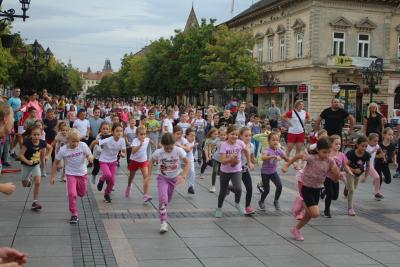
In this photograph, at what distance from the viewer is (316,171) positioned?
7699 mm

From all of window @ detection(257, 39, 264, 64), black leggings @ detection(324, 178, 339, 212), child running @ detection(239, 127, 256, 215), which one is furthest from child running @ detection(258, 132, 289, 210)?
window @ detection(257, 39, 264, 64)

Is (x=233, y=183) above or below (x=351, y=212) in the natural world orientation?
above

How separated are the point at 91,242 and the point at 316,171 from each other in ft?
10.4

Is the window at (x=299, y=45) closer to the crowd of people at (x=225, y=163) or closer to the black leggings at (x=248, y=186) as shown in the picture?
the crowd of people at (x=225, y=163)

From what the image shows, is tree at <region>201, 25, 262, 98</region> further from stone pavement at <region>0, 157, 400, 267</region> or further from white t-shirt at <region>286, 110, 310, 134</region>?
stone pavement at <region>0, 157, 400, 267</region>

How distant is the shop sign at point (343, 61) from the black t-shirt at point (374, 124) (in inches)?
1092

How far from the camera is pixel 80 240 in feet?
24.0

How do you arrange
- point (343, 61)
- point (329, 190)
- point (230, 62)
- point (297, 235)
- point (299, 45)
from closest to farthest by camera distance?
point (297, 235)
point (329, 190)
point (343, 61)
point (230, 62)
point (299, 45)

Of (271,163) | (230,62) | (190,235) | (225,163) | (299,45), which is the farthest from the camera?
(299,45)

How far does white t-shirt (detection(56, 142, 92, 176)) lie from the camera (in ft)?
28.5

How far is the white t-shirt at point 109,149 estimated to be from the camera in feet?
33.3

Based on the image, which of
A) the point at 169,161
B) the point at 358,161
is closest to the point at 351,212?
the point at 358,161

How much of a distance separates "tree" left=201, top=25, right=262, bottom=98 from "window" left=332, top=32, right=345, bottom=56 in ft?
20.7

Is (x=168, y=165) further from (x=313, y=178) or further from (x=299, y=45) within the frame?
(x=299, y=45)
